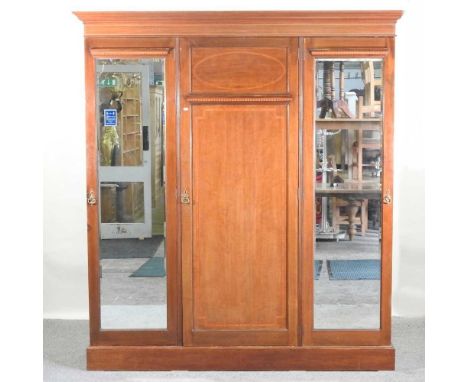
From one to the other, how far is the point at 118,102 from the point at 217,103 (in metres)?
0.60

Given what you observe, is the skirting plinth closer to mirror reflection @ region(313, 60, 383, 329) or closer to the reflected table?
mirror reflection @ region(313, 60, 383, 329)

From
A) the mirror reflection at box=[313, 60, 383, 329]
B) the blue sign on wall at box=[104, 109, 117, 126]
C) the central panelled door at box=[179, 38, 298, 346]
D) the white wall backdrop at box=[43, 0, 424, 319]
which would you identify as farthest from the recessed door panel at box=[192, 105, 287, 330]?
the white wall backdrop at box=[43, 0, 424, 319]

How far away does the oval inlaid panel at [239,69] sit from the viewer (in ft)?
13.5

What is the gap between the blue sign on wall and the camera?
4.15 meters

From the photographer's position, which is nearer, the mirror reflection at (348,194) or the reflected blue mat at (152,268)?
the mirror reflection at (348,194)

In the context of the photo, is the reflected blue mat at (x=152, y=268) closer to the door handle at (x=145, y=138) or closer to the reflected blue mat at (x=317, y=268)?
the door handle at (x=145, y=138)

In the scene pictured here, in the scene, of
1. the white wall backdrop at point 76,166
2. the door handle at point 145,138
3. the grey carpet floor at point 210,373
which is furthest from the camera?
the white wall backdrop at point 76,166

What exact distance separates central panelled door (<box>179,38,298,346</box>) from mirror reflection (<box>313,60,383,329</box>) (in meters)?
0.16

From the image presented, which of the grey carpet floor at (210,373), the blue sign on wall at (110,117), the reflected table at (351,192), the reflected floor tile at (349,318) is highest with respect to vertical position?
the blue sign on wall at (110,117)

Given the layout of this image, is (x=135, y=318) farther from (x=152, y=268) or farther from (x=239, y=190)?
(x=239, y=190)

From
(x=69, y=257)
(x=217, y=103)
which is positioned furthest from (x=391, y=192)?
(x=69, y=257)

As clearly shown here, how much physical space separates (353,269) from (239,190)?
2.81 feet

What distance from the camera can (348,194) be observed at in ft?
13.7

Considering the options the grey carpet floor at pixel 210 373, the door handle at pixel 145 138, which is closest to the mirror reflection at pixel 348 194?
the grey carpet floor at pixel 210 373
